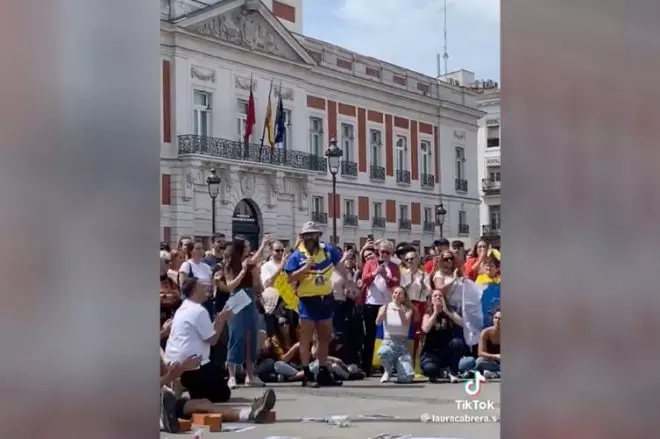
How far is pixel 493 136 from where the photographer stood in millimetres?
2711

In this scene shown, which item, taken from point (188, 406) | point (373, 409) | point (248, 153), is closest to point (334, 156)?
point (248, 153)

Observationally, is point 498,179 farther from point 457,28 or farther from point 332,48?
point 332,48

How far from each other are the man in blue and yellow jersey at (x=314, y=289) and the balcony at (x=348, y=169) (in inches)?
6.4

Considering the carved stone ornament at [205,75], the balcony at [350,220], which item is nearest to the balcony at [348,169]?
the balcony at [350,220]

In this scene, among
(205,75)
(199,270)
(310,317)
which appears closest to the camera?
(205,75)

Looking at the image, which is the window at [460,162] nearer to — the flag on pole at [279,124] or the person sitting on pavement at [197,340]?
the flag on pole at [279,124]

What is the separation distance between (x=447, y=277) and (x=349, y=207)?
0.35 metres

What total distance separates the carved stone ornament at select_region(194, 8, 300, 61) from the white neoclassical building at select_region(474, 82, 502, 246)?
→ 560mm

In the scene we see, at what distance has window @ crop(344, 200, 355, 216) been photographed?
2.80 m

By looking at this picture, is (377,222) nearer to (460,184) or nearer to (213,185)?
(460,184)

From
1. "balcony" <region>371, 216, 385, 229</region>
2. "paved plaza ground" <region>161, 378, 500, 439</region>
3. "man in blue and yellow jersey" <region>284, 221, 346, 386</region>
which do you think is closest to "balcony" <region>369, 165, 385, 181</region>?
"balcony" <region>371, 216, 385, 229</region>

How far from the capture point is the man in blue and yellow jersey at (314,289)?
2.84 metres
